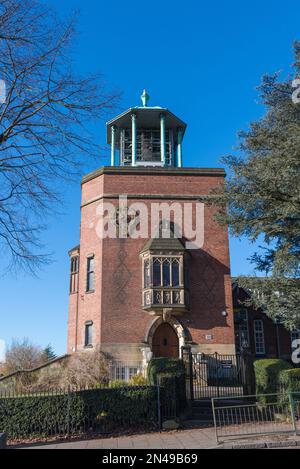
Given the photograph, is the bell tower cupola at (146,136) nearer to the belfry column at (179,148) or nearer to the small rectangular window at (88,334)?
the belfry column at (179,148)

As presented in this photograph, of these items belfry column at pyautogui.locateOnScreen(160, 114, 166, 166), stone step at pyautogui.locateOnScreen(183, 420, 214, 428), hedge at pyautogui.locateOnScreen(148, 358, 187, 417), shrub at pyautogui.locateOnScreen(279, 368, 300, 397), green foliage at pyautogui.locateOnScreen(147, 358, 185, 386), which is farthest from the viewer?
belfry column at pyautogui.locateOnScreen(160, 114, 166, 166)

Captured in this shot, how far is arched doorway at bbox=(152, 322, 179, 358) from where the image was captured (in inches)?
974

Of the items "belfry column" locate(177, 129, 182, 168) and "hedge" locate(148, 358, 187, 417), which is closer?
"hedge" locate(148, 358, 187, 417)

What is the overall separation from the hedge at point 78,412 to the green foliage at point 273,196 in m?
5.94

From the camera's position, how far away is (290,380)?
48.6 feet

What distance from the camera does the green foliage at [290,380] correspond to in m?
14.7

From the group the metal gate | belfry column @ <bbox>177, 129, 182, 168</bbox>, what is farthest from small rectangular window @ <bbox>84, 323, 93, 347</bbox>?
belfry column @ <bbox>177, 129, 182, 168</bbox>

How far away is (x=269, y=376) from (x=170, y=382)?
147 inches

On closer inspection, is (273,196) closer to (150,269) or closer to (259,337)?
(150,269)

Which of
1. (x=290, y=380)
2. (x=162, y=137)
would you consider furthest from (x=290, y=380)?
(x=162, y=137)

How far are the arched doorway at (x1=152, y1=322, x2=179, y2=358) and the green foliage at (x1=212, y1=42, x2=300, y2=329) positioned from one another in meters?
8.32

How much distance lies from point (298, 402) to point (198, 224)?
1378cm

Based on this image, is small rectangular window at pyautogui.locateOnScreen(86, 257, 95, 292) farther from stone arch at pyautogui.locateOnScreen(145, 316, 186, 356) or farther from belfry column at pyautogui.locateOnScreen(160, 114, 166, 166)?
belfry column at pyautogui.locateOnScreen(160, 114, 166, 166)
